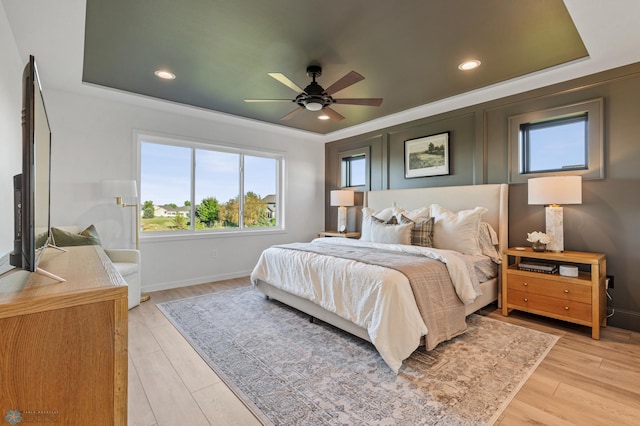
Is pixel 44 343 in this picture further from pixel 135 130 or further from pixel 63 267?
pixel 135 130

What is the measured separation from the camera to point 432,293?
7.84 feet

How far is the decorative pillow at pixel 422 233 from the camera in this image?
11.5 feet

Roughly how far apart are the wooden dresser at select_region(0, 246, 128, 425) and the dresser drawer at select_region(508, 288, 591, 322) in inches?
135

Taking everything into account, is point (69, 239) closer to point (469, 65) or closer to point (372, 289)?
point (372, 289)

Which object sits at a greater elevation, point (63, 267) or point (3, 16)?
point (3, 16)

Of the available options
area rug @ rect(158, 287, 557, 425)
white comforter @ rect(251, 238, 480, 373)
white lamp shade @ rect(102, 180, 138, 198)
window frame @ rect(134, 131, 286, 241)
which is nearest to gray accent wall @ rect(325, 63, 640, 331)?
area rug @ rect(158, 287, 557, 425)

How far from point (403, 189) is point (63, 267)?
4121mm

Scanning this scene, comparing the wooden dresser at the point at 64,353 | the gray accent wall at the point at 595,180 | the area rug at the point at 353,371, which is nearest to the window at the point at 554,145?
the gray accent wall at the point at 595,180

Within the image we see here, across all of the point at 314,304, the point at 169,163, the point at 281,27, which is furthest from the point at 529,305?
the point at 169,163

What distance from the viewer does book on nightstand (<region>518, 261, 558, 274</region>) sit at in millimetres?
2948

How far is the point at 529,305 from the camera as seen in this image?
9.91ft

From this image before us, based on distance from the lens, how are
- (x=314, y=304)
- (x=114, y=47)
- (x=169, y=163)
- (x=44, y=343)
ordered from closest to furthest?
(x=44, y=343) < (x=114, y=47) < (x=314, y=304) < (x=169, y=163)

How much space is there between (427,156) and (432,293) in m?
2.59

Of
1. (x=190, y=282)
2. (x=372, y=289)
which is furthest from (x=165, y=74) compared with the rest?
(x=372, y=289)
